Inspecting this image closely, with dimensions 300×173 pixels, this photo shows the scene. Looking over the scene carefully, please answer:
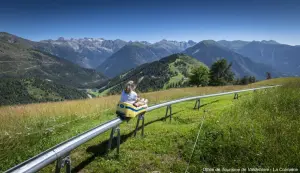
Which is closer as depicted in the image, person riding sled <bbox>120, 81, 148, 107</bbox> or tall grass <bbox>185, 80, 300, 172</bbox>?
tall grass <bbox>185, 80, 300, 172</bbox>

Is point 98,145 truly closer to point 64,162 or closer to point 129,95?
point 129,95

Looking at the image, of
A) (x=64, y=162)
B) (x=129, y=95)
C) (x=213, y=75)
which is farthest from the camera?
(x=213, y=75)

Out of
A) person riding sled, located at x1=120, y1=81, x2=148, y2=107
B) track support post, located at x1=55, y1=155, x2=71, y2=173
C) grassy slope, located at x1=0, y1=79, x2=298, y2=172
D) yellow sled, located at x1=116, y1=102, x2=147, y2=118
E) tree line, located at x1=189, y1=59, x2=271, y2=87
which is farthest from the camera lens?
tree line, located at x1=189, y1=59, x2=271, y2=87

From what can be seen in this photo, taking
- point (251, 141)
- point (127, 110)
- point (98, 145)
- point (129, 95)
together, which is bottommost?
point (98, 145)

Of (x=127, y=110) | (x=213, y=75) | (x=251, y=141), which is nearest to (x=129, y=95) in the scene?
(x=127, y=110)

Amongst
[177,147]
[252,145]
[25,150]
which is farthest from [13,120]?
[252,145]

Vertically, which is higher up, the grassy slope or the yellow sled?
the yellow sled

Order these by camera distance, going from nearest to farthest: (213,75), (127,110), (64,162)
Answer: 1. (64,162)
2. (127,110)
3. (213,75)

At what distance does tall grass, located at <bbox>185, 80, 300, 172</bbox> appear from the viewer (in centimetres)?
614

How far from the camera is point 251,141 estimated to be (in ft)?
22.6

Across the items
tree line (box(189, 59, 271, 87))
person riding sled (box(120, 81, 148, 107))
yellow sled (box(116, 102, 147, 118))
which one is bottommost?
tree line (box(189, 59, 271, 87))

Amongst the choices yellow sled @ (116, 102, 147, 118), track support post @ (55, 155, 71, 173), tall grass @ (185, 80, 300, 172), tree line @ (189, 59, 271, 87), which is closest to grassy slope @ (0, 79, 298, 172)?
tall grass @ (185, 80, 300, 172)

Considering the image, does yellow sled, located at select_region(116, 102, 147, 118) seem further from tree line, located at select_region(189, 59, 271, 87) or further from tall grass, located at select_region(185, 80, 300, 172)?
tree line, located at select_region(189, 59, 271, 87)

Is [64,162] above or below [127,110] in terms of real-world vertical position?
below
